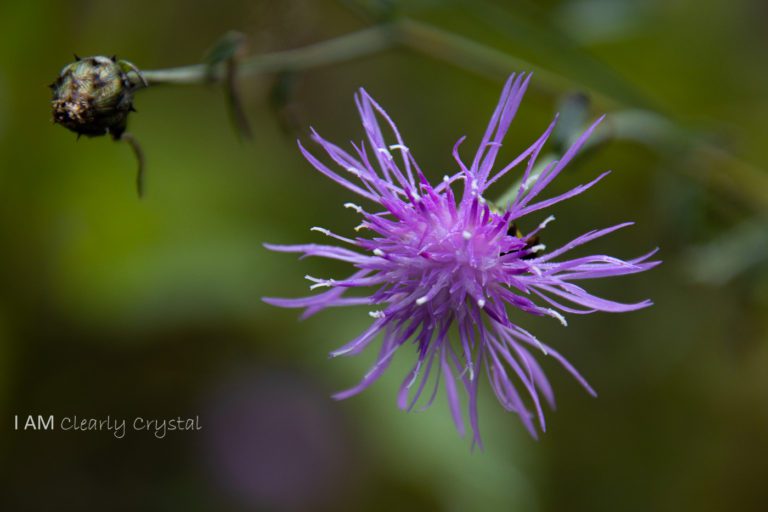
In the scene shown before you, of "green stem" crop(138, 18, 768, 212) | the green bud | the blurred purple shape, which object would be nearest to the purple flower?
the green bud

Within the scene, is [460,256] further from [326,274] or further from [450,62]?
[326,274]

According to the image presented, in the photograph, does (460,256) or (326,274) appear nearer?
(460,256)

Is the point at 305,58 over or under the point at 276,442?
over

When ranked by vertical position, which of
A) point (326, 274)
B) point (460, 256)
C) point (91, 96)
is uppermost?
point (326, 274)

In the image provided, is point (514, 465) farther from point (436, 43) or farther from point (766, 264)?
point (436, 43)

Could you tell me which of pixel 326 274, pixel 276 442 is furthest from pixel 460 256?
pixel 276 442

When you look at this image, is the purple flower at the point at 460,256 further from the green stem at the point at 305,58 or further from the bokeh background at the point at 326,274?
the bokeh background at the point at 326,274

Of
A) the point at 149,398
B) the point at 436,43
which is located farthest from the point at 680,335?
the point at 149,398
